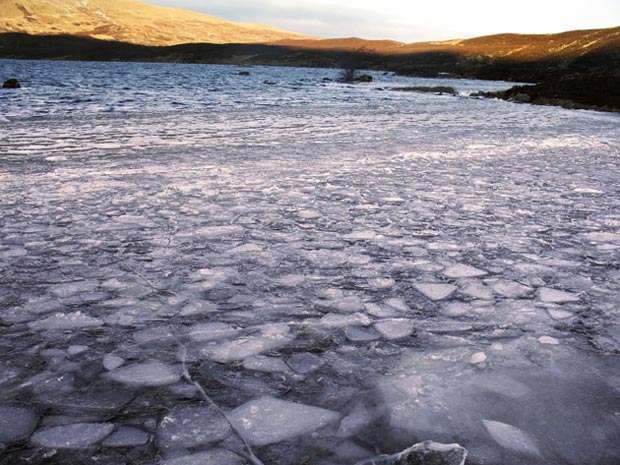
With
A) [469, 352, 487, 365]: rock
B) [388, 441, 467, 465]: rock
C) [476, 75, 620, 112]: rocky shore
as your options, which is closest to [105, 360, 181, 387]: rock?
[388, 441, 467, 465]: rock

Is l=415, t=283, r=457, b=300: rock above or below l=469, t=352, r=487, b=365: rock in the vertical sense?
below

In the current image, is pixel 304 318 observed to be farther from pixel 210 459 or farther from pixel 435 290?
pixel 210 459

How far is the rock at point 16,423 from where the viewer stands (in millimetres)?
1955

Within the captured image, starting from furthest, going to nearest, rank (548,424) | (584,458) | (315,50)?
(315,50) < (548,424) < (584,458)

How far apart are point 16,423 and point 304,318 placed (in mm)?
1579

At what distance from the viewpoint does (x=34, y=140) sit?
415 inches

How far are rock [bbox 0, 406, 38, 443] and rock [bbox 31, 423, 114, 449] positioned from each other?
0.06 m

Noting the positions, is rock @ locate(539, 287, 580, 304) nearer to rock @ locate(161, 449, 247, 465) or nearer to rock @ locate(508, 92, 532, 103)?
rock @ locate(161, 449, 247, 465)

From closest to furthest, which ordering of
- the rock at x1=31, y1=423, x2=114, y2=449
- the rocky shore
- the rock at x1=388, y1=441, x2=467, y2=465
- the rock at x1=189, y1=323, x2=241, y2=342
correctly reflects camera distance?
the rock at x1=388, y1=441, x2=467, y2=465
the rock at x1=31, y1=423, x2=114, y2=449
the rock at x1=189, y1=323, x2=241, y2=342
the rocky shore

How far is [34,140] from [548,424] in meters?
11.4

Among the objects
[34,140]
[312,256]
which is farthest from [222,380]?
[34,140]

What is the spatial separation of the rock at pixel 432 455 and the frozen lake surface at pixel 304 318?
4.8 inches

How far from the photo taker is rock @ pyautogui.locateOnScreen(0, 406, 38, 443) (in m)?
1.96

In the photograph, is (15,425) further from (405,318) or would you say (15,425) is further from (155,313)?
(405,318)
